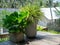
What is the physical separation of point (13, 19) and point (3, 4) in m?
9.24

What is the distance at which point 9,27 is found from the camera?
4.37m

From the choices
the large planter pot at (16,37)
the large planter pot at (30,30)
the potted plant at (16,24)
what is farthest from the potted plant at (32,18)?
the large planter pot at (16,37)

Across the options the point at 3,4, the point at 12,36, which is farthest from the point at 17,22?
the point at 3,4

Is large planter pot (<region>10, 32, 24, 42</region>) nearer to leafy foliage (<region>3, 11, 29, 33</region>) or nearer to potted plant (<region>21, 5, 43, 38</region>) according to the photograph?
leafy foliage (<region>3, 11, 29, 33</region>)

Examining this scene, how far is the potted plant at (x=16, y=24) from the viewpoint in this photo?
14.3 feet

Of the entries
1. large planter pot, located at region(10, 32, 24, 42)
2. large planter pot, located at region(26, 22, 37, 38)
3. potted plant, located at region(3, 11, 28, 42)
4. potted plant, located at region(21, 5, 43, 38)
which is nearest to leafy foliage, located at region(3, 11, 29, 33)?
potted plant, located at region(3, 11, 28, 42)

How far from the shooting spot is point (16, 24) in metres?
4.38

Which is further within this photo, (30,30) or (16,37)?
(30,30)

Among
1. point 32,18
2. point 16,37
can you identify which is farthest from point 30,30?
point 16,37

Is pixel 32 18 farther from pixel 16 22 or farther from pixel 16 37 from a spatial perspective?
pixel 16 37

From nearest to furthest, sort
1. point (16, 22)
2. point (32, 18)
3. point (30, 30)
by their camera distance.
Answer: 1. point (16, 22)
2. point (32, 18)
3. point (30, 30)

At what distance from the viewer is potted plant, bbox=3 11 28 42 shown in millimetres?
4355

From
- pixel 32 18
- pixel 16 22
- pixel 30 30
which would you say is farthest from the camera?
pixel 30 30

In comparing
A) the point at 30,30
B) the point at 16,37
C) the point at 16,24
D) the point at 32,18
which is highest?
the point at 32,18
